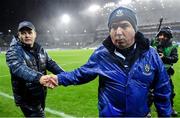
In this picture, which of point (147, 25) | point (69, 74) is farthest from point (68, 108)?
point (147, 25)

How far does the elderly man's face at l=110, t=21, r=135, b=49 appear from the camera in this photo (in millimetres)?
3318

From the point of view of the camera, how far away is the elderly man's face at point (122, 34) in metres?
3.32

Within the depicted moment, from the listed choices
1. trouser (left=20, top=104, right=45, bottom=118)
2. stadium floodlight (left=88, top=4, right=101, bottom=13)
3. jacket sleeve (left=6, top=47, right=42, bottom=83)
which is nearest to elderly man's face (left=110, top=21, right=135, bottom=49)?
jacket sleeve (left=6, top=47, right=42, bottom=83)

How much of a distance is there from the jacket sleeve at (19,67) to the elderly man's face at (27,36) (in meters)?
0.21

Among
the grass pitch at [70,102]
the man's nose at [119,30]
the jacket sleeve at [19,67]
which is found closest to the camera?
the man's nose at [119,30]

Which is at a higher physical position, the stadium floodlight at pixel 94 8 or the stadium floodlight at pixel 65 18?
the stadium floodlight at pixel 94 8

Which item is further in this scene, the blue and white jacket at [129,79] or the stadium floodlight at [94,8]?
the stadium floodlight at [94,8]

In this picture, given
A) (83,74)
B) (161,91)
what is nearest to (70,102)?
(83,74)

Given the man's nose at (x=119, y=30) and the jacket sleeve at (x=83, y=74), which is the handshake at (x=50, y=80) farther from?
the man's nose at (x=119, y=30)

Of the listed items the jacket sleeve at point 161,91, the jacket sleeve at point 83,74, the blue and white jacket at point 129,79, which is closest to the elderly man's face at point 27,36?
the jacket sleeve at point 83,74

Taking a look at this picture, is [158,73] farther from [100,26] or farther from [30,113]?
[100,26]

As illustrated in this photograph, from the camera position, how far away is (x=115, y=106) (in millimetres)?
3367

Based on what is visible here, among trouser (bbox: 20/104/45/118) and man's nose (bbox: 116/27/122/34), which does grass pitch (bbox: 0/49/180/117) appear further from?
man's nose (bbox: 116/27/122/34)

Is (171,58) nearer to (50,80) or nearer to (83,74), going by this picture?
(50,80)
